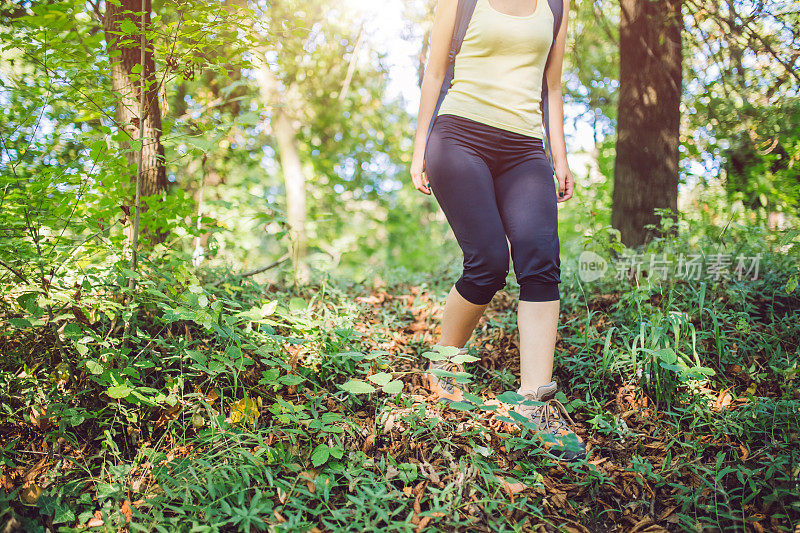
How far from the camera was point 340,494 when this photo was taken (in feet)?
5.42

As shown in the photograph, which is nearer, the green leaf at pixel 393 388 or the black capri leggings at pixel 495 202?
the green leaf at pixel 393 388

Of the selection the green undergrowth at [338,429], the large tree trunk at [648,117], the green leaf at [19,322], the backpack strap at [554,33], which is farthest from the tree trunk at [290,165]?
the green leaf at [19,322]

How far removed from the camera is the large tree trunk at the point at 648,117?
3.65 metres

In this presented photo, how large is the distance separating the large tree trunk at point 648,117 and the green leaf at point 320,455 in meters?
3.10

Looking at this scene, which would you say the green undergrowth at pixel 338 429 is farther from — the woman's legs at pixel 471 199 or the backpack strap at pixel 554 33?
the backpack strap at pixel 554 33

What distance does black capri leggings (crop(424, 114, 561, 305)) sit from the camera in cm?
197

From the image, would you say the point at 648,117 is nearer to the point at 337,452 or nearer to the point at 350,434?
the point at 350,434

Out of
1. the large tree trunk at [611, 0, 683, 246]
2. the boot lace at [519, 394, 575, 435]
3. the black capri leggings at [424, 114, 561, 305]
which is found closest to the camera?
the boot lace at [519, 394, 575, 435]

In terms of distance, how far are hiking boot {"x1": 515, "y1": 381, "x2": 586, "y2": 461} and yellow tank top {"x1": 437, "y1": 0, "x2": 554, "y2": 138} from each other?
1.17 metres

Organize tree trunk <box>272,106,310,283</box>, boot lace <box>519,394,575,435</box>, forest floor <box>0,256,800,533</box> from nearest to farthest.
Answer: forest floor <box>0,256,800,533</box>
boot lace <box>519,394,575,435</box>
tree trunk <box>272,106,310,283</box>

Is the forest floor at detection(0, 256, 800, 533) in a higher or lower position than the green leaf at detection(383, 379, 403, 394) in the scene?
lower

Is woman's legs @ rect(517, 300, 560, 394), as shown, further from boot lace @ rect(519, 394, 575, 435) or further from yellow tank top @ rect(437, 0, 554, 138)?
yellow tank top @ rect(437, 0, 554, 138)

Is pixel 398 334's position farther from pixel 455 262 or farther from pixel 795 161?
pixel 795 161

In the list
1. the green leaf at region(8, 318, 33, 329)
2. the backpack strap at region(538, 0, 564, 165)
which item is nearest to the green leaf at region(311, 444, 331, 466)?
the green leaf at region(8, 318, 33, 329)
